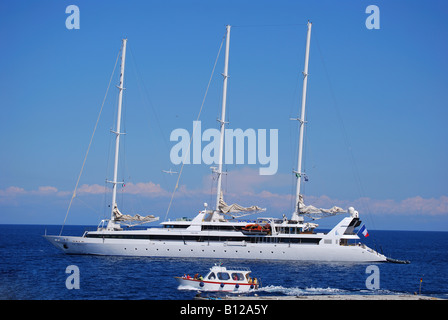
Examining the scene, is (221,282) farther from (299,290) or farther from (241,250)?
(241,250)

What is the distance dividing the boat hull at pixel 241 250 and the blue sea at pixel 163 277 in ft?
4.76

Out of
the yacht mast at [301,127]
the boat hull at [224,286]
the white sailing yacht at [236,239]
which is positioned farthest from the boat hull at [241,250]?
the boat hull at [224,286]

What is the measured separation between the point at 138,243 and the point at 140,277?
15.4 metres

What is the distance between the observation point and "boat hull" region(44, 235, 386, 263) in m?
56.2

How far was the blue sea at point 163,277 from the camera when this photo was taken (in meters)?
35.9

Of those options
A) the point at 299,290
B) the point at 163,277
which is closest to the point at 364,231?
the point at 299,290

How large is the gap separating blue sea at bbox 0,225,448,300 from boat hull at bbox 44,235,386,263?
145cm

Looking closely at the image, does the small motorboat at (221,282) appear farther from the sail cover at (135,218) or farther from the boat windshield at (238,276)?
the sail cover at (135,218)

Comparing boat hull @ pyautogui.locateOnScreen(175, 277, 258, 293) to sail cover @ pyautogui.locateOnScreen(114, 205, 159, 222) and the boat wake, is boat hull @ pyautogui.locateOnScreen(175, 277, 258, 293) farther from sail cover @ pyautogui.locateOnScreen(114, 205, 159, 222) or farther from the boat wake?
sail cover @ pyautogui.locateOnScreen(114, 205, 159, 222)

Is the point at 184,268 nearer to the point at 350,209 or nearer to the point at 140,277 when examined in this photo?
the point at 140,277

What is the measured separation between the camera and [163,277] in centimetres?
4284

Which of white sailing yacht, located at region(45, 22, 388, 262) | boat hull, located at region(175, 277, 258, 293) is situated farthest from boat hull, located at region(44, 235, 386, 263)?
boat hull, located at region(175, 277, 258, 293)

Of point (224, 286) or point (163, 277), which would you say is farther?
point (163, 277)

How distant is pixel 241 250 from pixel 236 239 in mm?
1461
